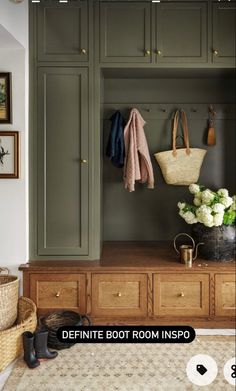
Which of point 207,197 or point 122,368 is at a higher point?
point 207,197

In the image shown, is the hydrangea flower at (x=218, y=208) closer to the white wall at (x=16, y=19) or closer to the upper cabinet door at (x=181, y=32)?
the upper cabinet door at (x=181, y=32)

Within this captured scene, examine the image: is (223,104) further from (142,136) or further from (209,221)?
(209,221)

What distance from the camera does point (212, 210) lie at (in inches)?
121

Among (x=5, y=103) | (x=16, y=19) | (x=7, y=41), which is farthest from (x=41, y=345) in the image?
(x=16, y=19)

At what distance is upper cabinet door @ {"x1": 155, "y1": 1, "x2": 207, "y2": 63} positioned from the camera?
3.05 metres

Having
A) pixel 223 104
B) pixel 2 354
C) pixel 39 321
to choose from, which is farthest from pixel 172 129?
pixel 2 354

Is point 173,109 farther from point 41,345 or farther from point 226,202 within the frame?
point 41,345

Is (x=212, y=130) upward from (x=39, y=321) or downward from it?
upward

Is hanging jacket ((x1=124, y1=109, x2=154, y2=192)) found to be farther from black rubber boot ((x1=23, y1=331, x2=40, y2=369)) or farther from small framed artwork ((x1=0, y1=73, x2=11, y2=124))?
black rubber boot ((x1=23, y1=331, x2=40, y2=369))

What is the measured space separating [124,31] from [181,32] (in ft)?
1.44

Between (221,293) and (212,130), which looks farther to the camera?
(212,130)

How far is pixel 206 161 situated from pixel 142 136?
75 cm

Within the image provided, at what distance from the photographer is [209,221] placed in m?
3.04

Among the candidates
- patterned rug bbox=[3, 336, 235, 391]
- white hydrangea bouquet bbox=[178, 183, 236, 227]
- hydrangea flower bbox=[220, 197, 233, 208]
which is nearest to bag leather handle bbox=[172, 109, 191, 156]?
white hydrangea bouquet bbox=[178, 183, 236, 227]
